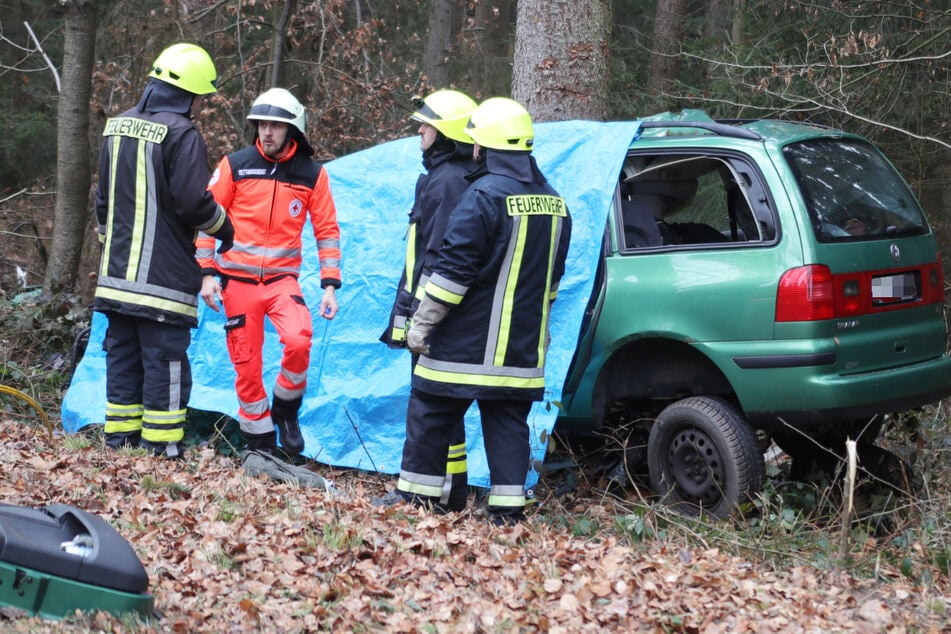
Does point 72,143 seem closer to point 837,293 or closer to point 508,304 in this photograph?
point 508,304

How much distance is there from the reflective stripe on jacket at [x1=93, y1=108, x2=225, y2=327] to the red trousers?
0.41 metres

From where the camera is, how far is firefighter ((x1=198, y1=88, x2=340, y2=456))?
610cm

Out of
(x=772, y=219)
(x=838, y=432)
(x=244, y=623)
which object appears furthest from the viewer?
(x=838, y=432)

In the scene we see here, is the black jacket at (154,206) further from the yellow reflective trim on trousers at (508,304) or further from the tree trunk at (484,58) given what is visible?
the tree trunk at (484,58)

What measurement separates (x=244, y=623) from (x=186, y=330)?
8.65ft

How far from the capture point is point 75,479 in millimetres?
5047

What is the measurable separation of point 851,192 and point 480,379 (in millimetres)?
2077

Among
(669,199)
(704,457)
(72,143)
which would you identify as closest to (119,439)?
(704,457)

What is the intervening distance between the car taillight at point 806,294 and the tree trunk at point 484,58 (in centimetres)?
976

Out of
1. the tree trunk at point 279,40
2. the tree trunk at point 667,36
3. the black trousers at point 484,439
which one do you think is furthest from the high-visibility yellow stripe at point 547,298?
the tree trunk at point 667,36

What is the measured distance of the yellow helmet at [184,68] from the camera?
5.72m

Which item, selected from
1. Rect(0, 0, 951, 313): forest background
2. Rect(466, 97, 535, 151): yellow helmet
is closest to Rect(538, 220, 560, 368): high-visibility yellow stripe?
Rect(466, 97, 535, 151): yellow helmet

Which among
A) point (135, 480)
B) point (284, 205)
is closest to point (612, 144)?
point (284, 205)

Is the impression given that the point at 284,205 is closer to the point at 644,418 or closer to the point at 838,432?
the point at 644,418
